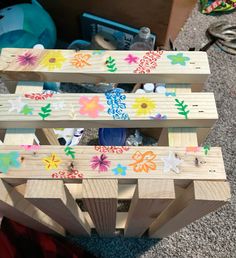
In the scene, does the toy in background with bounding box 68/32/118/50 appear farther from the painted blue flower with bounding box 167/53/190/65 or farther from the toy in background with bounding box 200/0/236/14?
the painted blue flower with bounding box 167/53/190/65

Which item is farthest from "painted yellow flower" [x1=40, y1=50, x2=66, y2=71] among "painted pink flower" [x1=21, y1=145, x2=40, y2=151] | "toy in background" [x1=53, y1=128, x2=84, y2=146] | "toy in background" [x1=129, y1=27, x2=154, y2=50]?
"toy in background" [x1=129, y1=27, x2=154, y2=50]

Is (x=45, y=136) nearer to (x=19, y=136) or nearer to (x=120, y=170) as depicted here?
(x=19, y=136)

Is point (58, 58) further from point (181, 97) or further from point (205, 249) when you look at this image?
point (205, 249)

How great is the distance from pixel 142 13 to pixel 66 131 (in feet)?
2.38

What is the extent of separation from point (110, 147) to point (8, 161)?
231mm

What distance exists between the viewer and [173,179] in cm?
63

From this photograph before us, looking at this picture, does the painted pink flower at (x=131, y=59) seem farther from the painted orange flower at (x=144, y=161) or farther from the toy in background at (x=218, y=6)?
the toy in background at (x=218, y=6)

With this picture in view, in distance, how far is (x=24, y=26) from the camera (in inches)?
62.2

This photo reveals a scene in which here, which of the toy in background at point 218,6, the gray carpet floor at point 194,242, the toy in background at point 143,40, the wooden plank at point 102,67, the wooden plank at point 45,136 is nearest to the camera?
the wooden plank at point 102,67

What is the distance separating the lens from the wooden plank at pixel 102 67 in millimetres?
763

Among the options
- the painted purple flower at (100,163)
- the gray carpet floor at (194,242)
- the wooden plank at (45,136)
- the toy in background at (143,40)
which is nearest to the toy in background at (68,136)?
the wooden plank at (45,136)

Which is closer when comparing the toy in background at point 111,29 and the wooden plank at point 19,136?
the wooden plank at point 19,136

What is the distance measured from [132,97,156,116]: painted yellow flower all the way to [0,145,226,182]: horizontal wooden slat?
0.09 metres

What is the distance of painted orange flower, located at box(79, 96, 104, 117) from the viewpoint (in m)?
0.71
